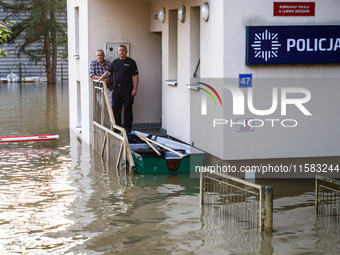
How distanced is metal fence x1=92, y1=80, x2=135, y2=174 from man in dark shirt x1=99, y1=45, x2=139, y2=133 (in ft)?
1.19

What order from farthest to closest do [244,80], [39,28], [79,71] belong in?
[39,28] → [79,71] → [244,80]

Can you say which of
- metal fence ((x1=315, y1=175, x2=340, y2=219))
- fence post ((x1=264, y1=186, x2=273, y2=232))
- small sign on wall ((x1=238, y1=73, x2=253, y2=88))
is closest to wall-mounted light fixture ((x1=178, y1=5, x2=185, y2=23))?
small sign on wall ((x1=238, y1=73, x2=253, y2=88))

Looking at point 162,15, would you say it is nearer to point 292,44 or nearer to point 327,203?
point 292,44

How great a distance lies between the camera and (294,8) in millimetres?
11484

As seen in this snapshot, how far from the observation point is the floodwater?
309 inches

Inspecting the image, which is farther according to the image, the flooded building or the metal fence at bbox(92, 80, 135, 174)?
the metal fence at bbox(92, 80, 135, 174)

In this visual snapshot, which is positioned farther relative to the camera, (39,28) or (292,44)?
(39,28)

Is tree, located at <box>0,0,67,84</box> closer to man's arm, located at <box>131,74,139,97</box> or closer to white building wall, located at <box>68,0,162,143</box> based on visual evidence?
white building wall, located at <box>68,0,162,143</box>

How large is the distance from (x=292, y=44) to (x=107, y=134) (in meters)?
4.15

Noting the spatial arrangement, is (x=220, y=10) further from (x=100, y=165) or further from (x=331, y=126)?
(x=100, y=165)

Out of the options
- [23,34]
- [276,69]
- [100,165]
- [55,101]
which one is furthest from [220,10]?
[23,34]

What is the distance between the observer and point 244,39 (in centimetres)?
1138

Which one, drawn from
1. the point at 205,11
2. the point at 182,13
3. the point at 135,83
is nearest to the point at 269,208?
the point at 205,11

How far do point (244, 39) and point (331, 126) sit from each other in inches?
82.2
